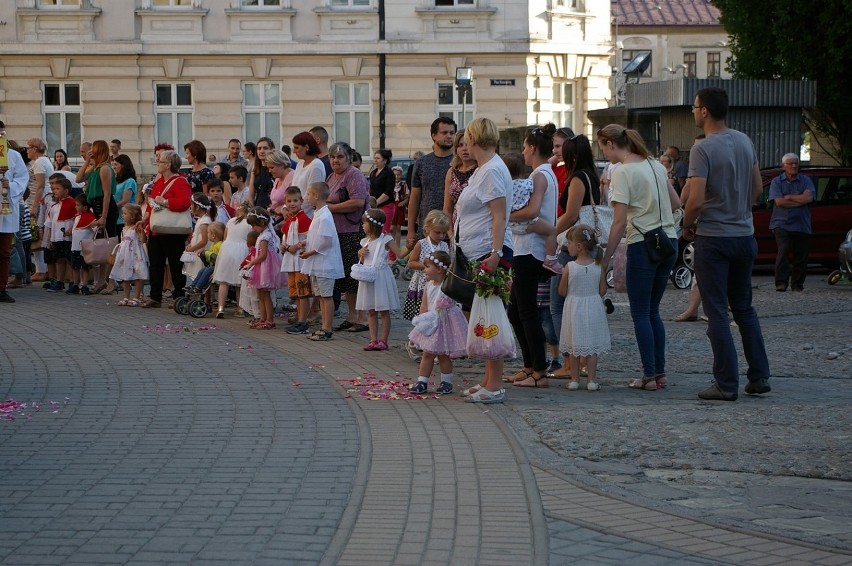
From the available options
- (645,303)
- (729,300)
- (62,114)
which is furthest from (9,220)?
(62,114)

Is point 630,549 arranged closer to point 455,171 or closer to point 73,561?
point 73,561

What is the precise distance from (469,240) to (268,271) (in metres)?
5.29

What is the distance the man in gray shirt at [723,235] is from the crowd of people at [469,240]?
1 centimetres

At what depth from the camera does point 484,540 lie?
6078 mm

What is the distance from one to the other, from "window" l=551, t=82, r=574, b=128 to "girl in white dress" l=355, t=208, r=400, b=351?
27.4 meters

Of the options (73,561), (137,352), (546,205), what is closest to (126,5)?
(137,352)

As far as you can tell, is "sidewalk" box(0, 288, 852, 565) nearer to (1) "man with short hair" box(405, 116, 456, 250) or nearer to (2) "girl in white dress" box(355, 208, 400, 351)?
(2) "girl in white dress" box(355, 208, 400, 351)

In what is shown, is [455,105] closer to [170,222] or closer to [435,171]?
[170,222]

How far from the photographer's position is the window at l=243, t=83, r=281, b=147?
3859 cm

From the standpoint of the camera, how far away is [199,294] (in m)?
15.6

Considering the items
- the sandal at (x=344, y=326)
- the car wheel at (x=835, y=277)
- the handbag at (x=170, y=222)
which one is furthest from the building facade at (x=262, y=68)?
the sandal at (x=344, y=326)

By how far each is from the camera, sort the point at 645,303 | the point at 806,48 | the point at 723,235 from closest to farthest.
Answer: the point at 723,235, the point at 645,303, the point at 806,48

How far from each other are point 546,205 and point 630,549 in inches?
185

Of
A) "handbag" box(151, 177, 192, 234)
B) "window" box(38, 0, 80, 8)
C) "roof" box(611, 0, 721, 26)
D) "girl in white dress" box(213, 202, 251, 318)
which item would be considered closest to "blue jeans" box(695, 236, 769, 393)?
"girl in white dress" box(213, 202, 251, 318)
